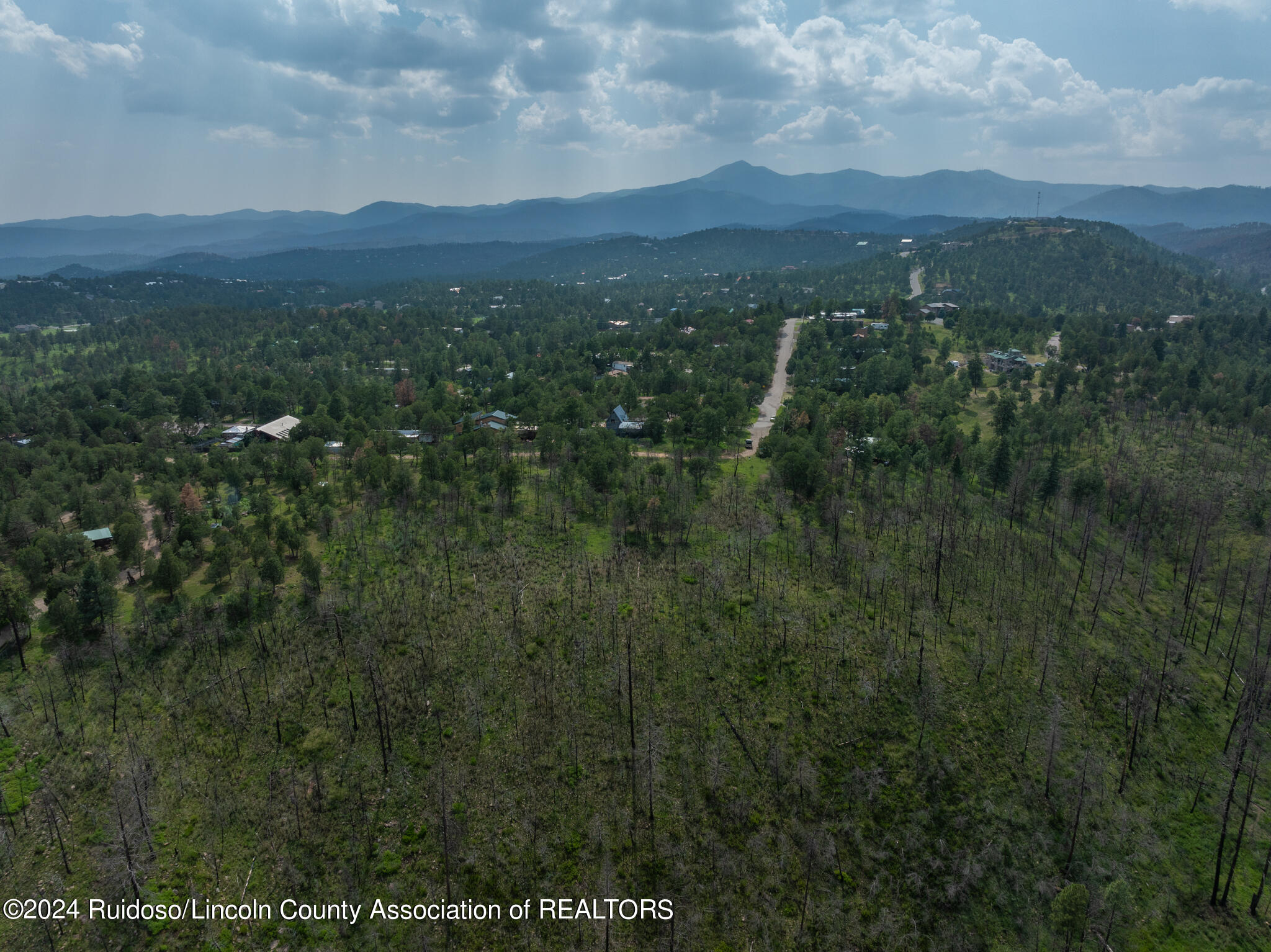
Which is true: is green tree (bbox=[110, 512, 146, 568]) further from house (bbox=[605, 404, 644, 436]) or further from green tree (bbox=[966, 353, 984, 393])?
green tree (bbox=[966, 353, 984, 393])

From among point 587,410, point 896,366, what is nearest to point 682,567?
point 587,410

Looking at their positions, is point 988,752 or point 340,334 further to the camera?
point 340,334

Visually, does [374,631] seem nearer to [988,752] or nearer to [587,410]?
[988,752]

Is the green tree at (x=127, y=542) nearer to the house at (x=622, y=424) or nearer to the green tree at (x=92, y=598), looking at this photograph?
the green tree at (x=92, y=598)

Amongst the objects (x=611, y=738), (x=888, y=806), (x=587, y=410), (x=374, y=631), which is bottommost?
(x=888, y=806)

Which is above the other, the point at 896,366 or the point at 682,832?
the point at 896,366

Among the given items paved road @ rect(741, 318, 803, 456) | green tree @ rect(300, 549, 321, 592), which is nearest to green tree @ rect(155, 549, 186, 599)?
green tree @ rect(300, 549, 321, 592)
